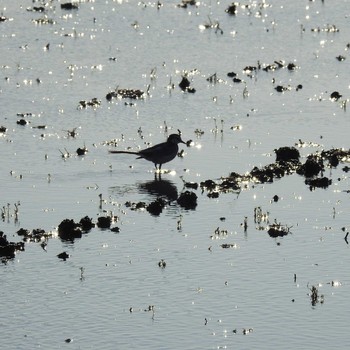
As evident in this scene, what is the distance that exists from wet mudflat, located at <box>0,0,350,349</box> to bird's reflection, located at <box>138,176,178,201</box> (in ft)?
0.16

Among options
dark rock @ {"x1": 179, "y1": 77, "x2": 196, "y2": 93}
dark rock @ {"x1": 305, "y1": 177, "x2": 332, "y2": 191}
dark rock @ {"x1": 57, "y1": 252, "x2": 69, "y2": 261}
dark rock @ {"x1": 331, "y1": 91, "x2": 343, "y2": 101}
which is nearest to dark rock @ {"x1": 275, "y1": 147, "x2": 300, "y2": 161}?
dark rock @ {"x1": 305, "y1": 177, "x2": 332, "y2": 191}

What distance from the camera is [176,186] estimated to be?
29188 millimetres

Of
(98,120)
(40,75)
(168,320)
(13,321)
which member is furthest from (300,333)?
(40,75)

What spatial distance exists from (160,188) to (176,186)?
1.13 feet

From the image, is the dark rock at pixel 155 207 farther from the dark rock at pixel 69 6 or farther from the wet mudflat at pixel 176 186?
the dark rock at pixel 69 6

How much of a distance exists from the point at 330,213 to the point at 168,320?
7060 millimetres

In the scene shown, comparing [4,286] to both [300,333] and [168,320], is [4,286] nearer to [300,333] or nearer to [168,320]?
[168,320]

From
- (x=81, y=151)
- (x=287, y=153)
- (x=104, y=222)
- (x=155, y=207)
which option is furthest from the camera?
(x=81, y=151)

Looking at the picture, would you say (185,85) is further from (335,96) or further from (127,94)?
(335,96)

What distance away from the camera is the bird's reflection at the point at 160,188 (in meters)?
28.5

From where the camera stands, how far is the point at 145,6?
181 ft

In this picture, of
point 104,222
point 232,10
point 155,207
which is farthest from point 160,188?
point 232,10

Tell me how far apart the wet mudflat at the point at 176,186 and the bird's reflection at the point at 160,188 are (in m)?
0.05

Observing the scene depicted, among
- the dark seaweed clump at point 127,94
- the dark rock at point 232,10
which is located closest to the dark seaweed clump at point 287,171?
the dark seaweed clump at point 127,94
